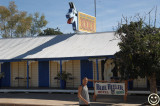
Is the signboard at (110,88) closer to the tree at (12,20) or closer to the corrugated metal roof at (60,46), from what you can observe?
the corrugated metal roof at (60,46)

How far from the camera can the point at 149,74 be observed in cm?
1089

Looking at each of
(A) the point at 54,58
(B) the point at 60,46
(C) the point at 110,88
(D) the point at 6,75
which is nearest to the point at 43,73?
(B) the point at 60,46

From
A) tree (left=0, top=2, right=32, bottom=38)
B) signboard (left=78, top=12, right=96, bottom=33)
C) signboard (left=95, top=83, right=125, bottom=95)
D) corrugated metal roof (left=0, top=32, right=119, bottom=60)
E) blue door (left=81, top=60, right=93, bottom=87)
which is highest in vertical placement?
tree (left=0, top=2, right=32, bottom=38)

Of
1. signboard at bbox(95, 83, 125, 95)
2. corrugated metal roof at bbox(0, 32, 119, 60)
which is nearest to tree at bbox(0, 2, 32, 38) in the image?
corrugated metal roof at bbox(0, 32, 119, 60)

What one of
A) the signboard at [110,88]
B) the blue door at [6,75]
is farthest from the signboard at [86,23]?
the signboard at [110,88]

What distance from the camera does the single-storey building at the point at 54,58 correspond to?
633 inches

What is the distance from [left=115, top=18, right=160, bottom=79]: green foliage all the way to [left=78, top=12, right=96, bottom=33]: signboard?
34.7 ft

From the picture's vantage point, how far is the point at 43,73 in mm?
18531

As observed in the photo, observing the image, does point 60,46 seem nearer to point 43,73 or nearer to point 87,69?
point 43,73

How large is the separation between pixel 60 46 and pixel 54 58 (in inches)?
92.1

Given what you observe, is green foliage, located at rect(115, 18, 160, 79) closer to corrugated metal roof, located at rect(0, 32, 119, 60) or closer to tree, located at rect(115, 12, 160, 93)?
tree, located at rect(115, 12, 160, 93)

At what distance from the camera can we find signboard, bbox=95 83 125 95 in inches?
480

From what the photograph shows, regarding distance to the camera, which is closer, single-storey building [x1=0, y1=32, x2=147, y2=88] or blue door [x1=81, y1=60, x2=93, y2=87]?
single-storey building [x1=0, y1=32, x2=147, y2=88]

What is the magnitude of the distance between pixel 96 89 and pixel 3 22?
3545cm
